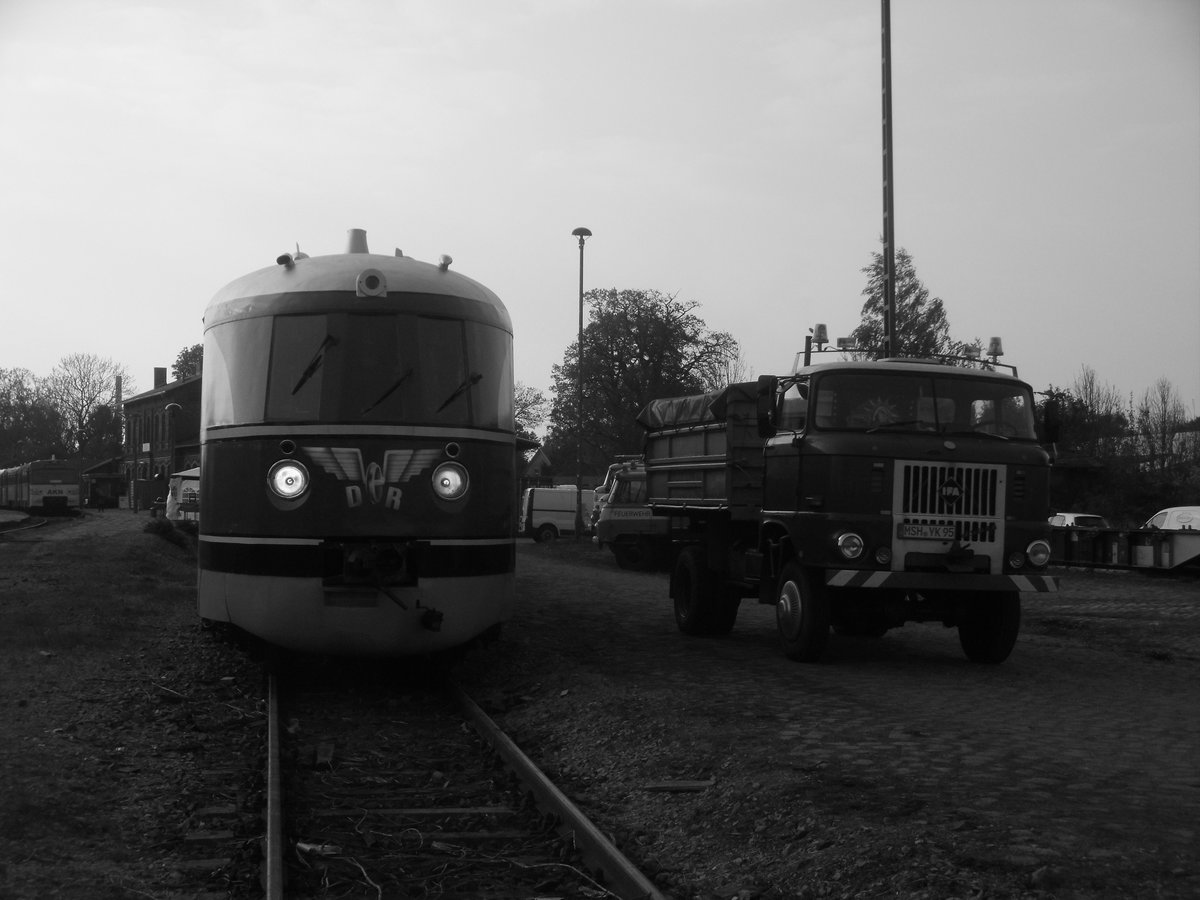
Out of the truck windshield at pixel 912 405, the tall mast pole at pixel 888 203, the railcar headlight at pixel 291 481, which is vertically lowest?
the railcar headlight at pixel 291 481

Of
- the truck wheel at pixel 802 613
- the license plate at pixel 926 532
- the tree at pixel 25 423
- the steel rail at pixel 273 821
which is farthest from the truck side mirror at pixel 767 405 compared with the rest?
the tree at pixel 25 423

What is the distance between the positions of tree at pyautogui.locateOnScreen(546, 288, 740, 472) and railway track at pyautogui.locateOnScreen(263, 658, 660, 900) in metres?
66.0

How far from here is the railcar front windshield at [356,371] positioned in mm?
9445

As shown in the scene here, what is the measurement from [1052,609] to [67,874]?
1678 centimetres

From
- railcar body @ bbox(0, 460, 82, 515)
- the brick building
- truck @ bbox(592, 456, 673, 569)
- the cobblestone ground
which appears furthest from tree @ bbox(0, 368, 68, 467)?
the cobblestone ground

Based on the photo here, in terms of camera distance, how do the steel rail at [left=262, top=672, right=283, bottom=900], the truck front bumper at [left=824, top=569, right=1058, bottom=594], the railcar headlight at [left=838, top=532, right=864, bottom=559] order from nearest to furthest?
the steel rail at [left=262, top=672, right=283, bottom=900] < the truck front bumper at [left=824, top=569, right=1058, bottom=594] < the railcar headlight at [left=838, top=532, right=864, bottom=559]

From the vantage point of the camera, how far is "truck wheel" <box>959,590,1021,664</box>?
11.9m

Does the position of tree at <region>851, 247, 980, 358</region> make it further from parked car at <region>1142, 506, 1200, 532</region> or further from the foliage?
parked car at <region>1142, 506, 1200, 532</region>

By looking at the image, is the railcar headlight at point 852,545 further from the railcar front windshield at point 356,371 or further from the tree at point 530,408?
the tree at point 530,408

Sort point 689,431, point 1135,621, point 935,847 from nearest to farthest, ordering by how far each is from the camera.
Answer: point 935,847
point 689,431
point 1135,621

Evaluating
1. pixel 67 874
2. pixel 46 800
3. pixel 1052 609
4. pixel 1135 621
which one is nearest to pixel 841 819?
pixel 67 874

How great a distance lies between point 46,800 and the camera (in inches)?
261

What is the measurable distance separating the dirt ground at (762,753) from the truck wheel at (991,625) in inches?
14.0

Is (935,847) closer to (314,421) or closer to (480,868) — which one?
(480,868)
